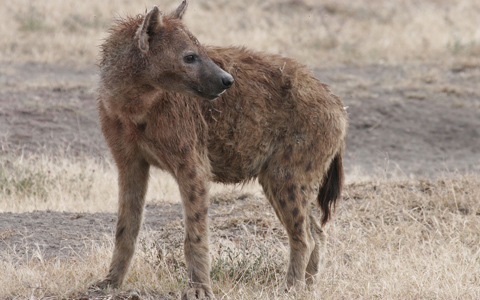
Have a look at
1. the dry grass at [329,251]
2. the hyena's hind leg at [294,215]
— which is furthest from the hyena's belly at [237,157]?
the dry grass at [329,251]

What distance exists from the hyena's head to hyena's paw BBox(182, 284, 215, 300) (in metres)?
1.15

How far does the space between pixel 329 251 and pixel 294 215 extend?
0.86 metres

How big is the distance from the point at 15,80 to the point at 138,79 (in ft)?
27.4

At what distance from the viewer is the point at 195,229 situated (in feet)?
13.4

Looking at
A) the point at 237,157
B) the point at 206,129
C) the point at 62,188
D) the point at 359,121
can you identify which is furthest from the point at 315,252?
the point at 359,121

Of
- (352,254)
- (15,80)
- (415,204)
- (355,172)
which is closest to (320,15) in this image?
(15,80)

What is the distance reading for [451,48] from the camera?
14.8 m

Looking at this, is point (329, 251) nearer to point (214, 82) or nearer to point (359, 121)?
point (214, 82)

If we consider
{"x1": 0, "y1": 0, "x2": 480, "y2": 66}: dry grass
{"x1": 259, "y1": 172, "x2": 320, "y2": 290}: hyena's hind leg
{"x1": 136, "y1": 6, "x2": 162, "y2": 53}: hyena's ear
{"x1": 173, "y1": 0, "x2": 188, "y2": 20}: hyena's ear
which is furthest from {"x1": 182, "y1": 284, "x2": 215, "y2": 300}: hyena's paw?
{"x1": 0, "y1": 0, "x2": 480, "y2": 66}: dry grass

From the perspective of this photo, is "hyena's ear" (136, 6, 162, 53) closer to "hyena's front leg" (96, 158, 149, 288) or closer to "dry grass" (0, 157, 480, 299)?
"hyena's front leg" (96, 158, 149, 288)

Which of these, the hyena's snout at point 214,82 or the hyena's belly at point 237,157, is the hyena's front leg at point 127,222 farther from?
the hyena's snout at point 214,82

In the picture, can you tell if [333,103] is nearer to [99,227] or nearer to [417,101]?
[99,227]

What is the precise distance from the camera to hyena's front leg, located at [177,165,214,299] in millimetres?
4086

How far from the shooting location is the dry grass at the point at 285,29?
1438 cm
